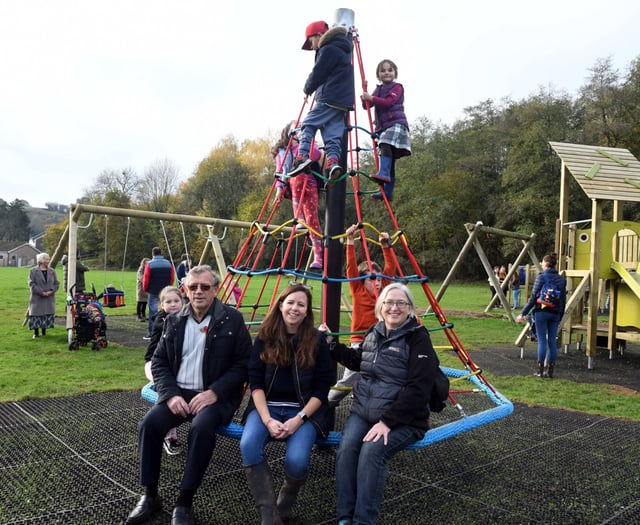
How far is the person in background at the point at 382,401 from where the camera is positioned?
251 centimetres

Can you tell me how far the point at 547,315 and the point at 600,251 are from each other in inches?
80.9

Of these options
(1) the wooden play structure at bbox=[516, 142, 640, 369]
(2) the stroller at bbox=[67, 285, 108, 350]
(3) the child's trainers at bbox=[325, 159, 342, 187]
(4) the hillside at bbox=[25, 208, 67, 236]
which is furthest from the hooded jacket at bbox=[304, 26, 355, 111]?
(4) the hillside at bbox=[25, 208, 67, 236]

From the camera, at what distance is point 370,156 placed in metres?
36.8

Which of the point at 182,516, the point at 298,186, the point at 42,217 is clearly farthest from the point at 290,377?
the point at 42,217

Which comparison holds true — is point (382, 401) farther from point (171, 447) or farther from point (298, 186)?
point (298, 186)

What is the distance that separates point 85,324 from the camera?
779 cm

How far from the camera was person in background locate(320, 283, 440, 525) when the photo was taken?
2.51m

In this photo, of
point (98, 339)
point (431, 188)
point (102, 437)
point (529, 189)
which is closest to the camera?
point (102, 437)

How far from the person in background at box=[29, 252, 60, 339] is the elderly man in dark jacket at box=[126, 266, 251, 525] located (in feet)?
21.2

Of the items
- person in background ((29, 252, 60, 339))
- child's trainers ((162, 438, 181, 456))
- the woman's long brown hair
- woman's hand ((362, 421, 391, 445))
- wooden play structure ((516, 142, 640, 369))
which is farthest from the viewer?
person in background ((29, 252, 60, 339))

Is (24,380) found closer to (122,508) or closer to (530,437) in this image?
(122,508)

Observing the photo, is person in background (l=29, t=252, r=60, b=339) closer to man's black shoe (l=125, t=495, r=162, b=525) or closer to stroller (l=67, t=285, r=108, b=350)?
stroller (l=67, t=285, r=108, b=350)

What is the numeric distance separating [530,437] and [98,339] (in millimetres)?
6132

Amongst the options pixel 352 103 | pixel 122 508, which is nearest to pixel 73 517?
pixel 122 508
